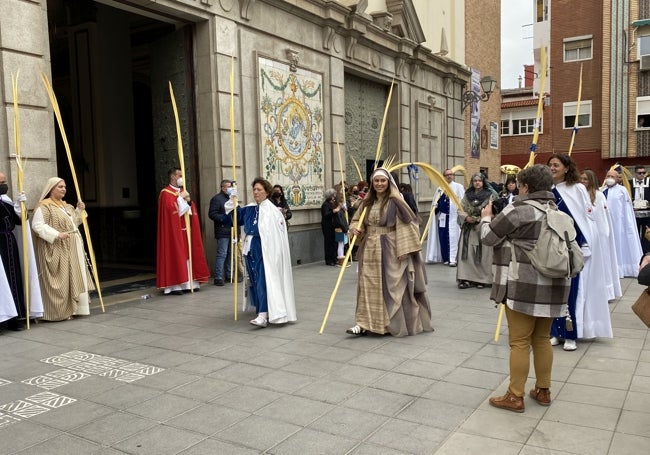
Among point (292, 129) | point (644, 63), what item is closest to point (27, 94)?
point (292, 129)

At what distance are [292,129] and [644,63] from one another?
24151 millimetres

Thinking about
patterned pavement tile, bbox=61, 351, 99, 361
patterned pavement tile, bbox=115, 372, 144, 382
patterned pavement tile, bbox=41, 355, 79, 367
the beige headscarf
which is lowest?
patterned pavement tile, bbox=61, 351, 99, 361

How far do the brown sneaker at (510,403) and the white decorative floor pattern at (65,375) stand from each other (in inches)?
108

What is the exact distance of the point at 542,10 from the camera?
1350 inches

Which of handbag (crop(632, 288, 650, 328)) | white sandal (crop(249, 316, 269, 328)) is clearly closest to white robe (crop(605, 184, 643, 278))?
white sandal (crop(249, 316, 269, 328))

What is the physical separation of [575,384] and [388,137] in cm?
1171

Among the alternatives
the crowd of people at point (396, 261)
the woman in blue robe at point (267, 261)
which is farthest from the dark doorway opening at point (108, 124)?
the woman in blue robe at point (267, 261)

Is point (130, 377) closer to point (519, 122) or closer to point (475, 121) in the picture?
point (475, 121)

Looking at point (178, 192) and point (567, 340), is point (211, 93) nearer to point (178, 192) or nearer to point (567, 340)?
point (178, 192)

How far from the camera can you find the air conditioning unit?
2770 cm

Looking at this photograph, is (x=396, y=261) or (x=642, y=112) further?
(x=642, y=112)

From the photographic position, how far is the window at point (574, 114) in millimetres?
30047

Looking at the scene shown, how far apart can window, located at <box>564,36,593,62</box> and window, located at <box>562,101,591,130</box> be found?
2.38 m

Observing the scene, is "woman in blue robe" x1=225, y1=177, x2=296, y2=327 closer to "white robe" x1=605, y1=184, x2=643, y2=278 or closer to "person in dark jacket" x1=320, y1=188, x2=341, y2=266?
"person in dark jacket" x1=320, y1=188, x2=341, y2=266
